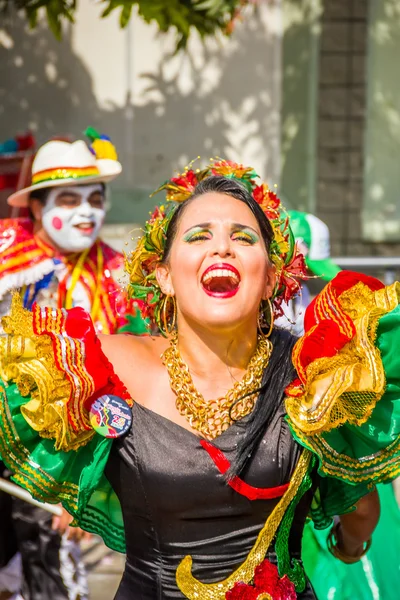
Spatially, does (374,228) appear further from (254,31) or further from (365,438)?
(365,438)

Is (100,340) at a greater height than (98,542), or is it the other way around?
(100,340)

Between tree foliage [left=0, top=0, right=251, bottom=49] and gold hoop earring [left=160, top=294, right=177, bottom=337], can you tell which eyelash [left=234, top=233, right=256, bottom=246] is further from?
tree foliage [left=0, top=0, right=251, bottom=49]

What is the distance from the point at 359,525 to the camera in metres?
2.75

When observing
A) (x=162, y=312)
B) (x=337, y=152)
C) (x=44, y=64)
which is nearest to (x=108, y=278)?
(x=162, y=312)

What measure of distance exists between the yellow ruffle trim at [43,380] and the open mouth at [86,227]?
223cm

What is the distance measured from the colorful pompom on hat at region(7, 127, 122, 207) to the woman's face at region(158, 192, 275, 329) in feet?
7.03

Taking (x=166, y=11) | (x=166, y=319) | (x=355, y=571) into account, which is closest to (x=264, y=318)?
(x=166, y=319)

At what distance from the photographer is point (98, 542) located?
17.4ft

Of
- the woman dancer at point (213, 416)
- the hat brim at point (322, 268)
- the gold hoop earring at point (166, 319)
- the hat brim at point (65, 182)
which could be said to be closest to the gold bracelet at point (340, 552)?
the woman dancer at point (213, 416)

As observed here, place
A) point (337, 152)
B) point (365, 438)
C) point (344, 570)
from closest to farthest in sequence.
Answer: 1. point (365, 438)
2. point (344, 570)
3. point (337, 152)

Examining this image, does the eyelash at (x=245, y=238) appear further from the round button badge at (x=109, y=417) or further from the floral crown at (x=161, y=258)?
the round button badge at (x=109, y=417)

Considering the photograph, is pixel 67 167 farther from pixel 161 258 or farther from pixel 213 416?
pixel 213 416

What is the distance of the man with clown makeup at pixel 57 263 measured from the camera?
4.27 metres

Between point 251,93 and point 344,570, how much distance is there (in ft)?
17.9
